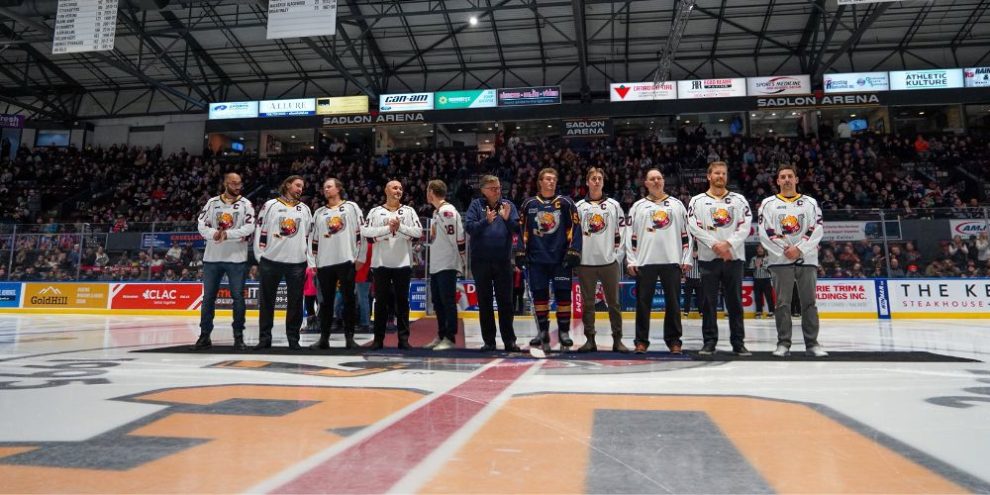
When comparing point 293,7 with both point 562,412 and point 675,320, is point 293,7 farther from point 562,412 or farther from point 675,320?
point 562,412

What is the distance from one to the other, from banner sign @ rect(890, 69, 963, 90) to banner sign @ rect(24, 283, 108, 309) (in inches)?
1079

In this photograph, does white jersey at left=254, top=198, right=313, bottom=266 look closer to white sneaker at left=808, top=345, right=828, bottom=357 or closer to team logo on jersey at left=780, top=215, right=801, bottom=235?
team logo on jersey at left=780, top=215, right=801, bottom=235

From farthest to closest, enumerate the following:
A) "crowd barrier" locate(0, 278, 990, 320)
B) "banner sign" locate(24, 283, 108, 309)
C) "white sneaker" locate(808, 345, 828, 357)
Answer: "banner sign" locate(24, 283, 108, 309), "crowd barrier" locate(0, 278, 990, 320), "white sneaker" locate(808, 345, 828, 357)

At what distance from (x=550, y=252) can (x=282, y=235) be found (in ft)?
8.64

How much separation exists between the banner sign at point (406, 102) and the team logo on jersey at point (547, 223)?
18638 millimetres

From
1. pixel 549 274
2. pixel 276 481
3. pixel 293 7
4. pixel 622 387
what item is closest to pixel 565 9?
pixel 293 7

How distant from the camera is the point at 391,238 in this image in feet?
16.4

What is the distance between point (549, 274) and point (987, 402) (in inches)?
116

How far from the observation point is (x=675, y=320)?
15.1 ft

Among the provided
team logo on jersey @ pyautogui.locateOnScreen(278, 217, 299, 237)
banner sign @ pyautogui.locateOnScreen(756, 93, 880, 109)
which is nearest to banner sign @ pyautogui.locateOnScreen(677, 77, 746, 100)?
banner sign @ pyautogui.locateOnScreen(756, 93, 880, 109)

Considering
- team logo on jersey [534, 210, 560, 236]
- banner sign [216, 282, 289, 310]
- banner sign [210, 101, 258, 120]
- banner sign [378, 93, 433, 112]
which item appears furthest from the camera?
banner sign [210, 101, 258, 120]

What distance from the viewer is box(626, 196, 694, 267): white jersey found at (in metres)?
4.66

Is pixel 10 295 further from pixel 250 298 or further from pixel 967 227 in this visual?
pixel 967 227

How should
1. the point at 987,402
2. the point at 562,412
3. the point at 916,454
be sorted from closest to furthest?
the point at 916,454
the point at 562,412
the point at 987,402
